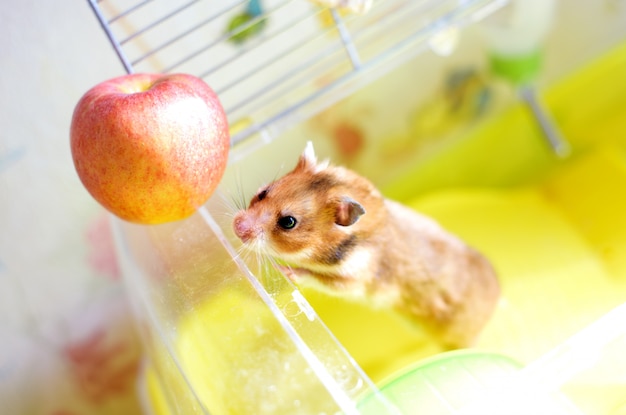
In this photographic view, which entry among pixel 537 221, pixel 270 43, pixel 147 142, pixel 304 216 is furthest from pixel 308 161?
pixel 537 221

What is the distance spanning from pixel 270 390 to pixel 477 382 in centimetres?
26

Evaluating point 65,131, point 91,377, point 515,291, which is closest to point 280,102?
point 65,131

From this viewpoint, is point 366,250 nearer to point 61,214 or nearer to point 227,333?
point 227,333

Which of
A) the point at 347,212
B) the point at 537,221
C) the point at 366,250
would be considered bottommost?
the point at 537,221

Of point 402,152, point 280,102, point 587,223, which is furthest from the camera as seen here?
point 402,152

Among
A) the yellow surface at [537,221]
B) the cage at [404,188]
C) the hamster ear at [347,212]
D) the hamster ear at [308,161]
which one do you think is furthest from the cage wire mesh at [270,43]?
the yellow surface at [537,221]

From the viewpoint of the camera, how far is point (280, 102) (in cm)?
138

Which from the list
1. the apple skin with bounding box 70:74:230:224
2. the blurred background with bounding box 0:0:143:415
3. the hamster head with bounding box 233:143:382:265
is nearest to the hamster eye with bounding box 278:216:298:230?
the hamster head with bounding box 233:143:382:265

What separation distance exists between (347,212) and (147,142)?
305 millimetres

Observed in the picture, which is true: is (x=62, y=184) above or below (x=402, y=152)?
above

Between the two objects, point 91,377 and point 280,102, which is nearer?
point 280,102

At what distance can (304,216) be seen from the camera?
0.97m

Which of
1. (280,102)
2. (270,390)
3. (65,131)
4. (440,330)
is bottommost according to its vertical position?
(440,330)

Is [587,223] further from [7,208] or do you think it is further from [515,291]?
[7,208]
